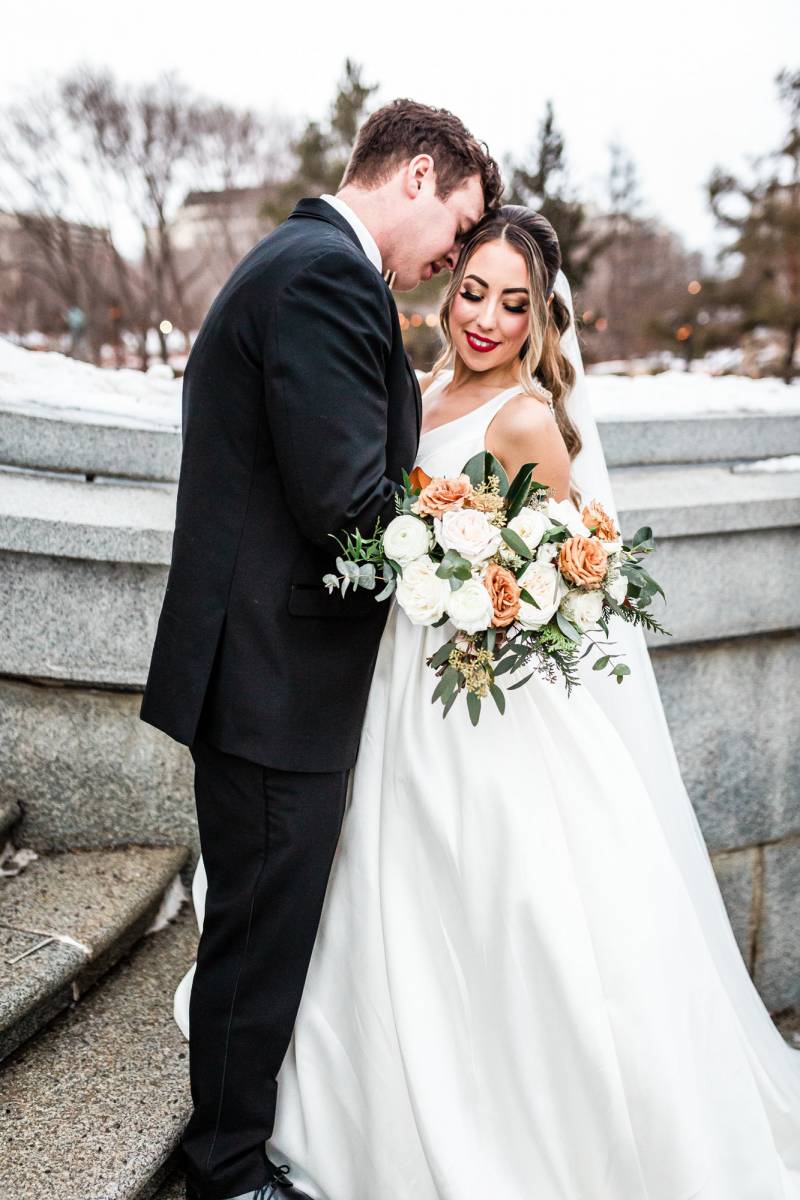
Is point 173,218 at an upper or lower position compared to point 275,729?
upper

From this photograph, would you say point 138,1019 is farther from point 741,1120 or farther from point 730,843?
point 730,843

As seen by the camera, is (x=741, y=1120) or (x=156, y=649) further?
(x=741, y=1120)

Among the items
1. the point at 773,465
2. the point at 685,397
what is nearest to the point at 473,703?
the point at 773,465

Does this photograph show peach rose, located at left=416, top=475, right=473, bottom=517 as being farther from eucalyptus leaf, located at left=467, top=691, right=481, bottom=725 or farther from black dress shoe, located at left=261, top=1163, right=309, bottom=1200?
black dress shoe, located at left=261, top=1163, right=309, bottom=1200

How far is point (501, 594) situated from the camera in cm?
199

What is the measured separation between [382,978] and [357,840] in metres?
0.31

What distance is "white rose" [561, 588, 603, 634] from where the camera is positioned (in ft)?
6.78

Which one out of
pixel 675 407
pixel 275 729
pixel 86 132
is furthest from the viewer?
pixel 86 132

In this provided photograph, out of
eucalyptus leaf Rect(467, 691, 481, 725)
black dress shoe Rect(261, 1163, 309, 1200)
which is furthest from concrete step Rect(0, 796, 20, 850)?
eucalyptus leaf Rect(467, 691, 481, 725)

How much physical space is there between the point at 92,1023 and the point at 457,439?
187 centimetres

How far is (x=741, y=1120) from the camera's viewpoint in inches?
97.7

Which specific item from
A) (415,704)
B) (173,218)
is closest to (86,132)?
(173,218)

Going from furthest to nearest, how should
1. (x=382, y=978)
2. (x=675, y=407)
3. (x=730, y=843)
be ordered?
(x=675, y=407), (x=730, y=843), (x=382, y=978)

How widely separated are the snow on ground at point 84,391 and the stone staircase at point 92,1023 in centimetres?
145
